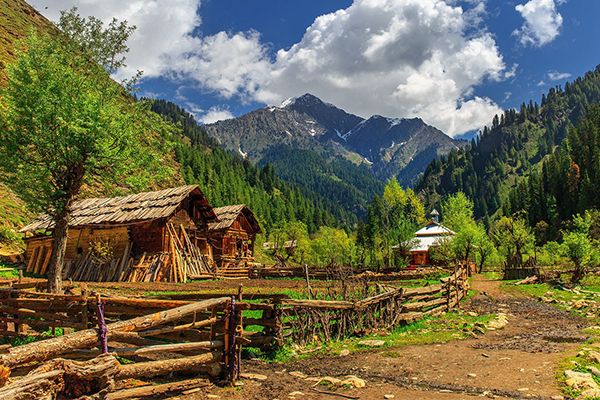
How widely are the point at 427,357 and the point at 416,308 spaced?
5477 mm

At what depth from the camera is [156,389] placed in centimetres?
620

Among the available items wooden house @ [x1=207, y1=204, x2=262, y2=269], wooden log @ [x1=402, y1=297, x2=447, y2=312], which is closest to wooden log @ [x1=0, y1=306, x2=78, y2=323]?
wooden log @ [x1=402, y1=297, x2=447, y2=312]

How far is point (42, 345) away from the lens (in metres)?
4.49

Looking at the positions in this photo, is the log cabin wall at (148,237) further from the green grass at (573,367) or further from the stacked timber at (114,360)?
the green grass at (573,367)

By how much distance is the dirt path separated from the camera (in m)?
6.83

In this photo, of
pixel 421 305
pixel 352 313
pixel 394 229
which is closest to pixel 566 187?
pixel 394 229

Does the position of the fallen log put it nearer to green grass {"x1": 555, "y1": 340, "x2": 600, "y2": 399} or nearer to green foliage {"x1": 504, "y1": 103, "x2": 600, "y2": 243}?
green grass {"x1": 555, "y1": 340, "x2": 600, "y2": 399}

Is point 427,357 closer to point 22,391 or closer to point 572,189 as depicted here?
point 22,391

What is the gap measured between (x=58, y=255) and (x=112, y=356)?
1112 cm

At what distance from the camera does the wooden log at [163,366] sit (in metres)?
5.55

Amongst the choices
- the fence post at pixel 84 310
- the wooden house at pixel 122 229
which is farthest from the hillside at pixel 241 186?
the fence post at pixel 84 310

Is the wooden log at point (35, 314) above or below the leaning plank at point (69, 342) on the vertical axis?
below

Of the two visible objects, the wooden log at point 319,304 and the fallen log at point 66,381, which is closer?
the fallen log at point 66,381

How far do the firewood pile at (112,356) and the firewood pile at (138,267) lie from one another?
602 inches
